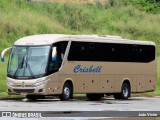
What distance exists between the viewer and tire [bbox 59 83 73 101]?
33953mm

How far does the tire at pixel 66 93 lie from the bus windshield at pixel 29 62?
1.62 metres

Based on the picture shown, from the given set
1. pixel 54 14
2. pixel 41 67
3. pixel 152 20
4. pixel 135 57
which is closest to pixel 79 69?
pixel 41 67

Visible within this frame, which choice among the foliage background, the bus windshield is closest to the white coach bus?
the bus windshield

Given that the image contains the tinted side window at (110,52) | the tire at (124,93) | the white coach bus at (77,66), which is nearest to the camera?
the white coach bus at (77,66)

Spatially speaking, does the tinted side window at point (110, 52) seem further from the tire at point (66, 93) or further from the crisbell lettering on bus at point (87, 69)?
the tire at point (66, 93)

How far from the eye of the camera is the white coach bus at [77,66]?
33062mm

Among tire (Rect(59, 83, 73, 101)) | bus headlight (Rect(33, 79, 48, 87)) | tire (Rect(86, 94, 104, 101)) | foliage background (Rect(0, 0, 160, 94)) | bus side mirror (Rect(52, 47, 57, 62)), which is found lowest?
tire (Rect(86, 94, 104, 101))

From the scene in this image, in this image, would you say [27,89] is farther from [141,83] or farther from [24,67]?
[141,83]

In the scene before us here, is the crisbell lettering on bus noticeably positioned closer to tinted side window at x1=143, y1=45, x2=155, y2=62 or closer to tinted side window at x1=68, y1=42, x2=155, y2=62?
tinted side window at x1=68, y1=42, x2=155, y2=62

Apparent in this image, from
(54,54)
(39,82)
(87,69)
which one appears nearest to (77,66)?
(87,69)

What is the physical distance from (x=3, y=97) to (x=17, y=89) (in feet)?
6.65

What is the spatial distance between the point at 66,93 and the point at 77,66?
150 cm

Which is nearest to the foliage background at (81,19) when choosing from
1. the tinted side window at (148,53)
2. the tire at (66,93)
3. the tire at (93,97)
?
the tinted side window at (148,53)

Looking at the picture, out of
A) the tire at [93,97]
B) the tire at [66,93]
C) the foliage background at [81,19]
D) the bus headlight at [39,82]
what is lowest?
the tire at [93,97]
